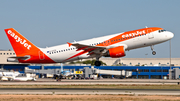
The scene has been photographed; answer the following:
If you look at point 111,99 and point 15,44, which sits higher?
point 15,44

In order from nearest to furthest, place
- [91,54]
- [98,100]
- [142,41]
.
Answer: [98,100]
[142,41]
[91,54]

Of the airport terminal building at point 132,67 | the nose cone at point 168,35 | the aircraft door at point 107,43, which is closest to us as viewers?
the nose cone at point 168,35

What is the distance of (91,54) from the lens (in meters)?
55.7

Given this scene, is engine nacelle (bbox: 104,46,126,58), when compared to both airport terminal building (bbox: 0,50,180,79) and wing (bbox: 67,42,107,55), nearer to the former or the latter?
wing (bbox: 67,42,107,55)

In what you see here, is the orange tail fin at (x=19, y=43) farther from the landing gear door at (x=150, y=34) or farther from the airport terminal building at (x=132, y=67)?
the airport terminal building at (x=132, y=67)

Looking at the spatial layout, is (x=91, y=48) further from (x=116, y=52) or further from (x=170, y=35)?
(x=170, y=35)

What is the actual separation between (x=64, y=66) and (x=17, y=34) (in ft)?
197

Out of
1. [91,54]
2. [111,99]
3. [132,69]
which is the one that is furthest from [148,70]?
[111,99]

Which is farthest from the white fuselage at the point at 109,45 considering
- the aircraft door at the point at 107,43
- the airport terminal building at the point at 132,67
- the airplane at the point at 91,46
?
the airport terminal building at the point at 132,67

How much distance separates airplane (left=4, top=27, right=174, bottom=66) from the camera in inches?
2063

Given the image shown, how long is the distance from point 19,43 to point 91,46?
54.0 ft

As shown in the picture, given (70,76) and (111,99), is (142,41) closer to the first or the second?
(111,99)

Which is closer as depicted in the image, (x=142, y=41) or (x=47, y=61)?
(x=142, y=41)

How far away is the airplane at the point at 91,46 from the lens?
52406 mm
